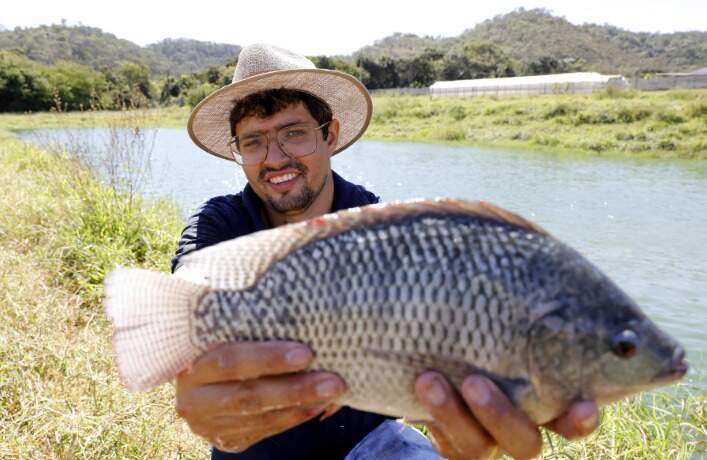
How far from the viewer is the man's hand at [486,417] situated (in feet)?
4.70

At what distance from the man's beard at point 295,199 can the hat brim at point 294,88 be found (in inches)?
15.7

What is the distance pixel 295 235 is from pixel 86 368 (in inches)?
109

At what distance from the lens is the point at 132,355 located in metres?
1.55

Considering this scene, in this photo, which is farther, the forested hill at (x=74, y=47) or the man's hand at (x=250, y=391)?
the forested hill at (x=74, y=47)

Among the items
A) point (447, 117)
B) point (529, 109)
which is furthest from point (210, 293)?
point (447, 117)

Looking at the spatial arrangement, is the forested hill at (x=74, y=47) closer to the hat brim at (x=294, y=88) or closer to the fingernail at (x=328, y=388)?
the hat brim at (x=294, y=88)

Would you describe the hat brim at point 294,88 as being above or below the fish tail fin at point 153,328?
above

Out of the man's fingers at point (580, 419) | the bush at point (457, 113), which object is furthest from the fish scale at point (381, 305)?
the bush at point (457, 113)

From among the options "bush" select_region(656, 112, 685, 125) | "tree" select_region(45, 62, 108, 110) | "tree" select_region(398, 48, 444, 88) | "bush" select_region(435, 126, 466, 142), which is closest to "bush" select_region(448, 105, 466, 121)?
"bush" select_region(435, 126, 466, 142)

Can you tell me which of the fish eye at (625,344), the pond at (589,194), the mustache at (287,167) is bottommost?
the pond at (589,194)

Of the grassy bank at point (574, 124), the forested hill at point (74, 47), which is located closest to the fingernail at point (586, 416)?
the grassy bank at point (574, 124)

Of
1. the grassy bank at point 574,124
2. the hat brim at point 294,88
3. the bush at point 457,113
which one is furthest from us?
the bush at point 457,113

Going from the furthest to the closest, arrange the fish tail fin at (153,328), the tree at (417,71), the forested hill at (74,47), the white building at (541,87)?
the forested hill at (74,47) → the tree at (417,71) → the white building at (541,87) → the fish tail fin at (153,328)

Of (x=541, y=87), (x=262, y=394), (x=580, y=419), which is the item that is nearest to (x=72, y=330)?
(x=262, y=394)
